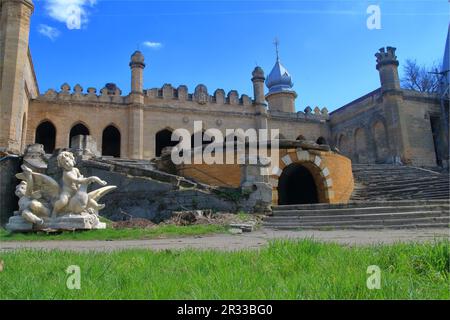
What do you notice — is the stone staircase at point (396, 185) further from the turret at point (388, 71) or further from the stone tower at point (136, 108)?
the stone tower at point (136, 108)

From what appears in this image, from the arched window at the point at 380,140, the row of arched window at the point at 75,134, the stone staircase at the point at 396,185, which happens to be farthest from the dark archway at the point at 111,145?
the arched window at the point at 380,140

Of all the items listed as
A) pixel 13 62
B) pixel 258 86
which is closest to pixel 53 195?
pixel 13 62

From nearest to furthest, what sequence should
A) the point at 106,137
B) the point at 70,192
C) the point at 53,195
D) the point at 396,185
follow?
1. the point at 70,192
2. the point at 53,195
3. the point at 396,185
4. the point at 106,137

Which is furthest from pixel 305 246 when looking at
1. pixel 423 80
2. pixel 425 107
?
pixel 423 80

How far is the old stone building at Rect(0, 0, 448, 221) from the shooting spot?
22.2m

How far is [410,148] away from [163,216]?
79.2ft

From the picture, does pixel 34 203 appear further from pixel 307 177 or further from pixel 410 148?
pixel 410 148

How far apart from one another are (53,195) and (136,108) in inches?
850

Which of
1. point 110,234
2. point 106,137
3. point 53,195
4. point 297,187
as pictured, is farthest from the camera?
point 106,137

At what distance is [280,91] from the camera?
40.5 metres

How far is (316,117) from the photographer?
37.1m

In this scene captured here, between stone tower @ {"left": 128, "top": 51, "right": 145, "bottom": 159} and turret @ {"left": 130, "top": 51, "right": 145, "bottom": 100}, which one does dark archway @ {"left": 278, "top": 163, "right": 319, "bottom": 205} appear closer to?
stone tower @ {"left": 128, "top": 51, "right": 145, "bottom": 159}

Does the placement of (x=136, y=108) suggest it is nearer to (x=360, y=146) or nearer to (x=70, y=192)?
(x=360, y=146)
